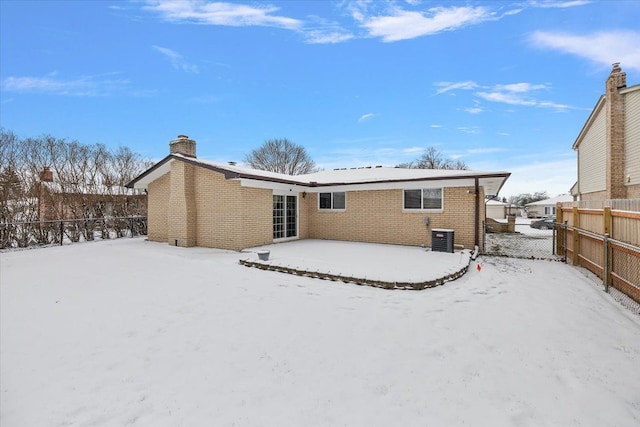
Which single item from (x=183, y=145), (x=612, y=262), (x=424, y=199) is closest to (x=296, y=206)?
(x=424, y=199)

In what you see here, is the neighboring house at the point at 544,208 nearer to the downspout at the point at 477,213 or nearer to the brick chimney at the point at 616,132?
the brick chimney at the point at 616,132

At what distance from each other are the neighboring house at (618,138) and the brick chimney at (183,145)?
20669 mm

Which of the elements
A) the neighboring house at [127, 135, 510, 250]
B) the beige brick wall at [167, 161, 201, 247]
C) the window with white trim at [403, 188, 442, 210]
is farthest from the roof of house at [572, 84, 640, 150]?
→ the beige brick wall at [167, 161, 201, 247]

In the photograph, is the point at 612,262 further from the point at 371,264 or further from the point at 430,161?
the point at 430,161

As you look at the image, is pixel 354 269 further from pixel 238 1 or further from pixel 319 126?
pixel 319 126

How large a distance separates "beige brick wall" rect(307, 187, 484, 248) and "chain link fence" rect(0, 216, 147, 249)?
34.6 feet

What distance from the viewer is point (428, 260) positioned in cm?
905

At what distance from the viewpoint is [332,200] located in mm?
14211

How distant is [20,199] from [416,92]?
64.4 ft

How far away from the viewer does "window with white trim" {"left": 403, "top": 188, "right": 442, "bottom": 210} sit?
39.0ft

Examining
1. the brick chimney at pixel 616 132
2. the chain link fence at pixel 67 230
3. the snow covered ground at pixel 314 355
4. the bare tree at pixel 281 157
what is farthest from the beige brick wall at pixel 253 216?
the bare tree at pixel 281 157

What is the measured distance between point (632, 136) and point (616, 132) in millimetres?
888

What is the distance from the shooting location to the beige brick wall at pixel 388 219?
11.4 metres

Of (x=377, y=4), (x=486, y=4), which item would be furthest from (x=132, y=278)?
(x=486, y=4)
